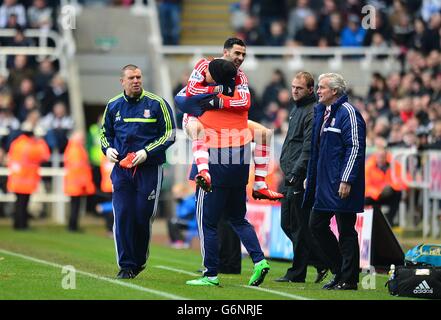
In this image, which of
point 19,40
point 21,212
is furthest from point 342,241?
point 19,40

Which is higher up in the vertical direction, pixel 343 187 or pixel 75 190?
pixel 343 187

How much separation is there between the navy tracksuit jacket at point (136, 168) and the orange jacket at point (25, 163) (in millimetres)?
11039

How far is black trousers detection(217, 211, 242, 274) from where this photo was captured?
1586 centimetres

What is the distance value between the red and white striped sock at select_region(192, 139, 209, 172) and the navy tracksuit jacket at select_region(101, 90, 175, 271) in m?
0.84

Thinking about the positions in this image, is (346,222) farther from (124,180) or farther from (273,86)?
(273,86)

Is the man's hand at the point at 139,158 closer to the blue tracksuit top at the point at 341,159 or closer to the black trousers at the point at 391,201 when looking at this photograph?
the blue tracksuit top at the point at 341,159

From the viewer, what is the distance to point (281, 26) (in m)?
31.4

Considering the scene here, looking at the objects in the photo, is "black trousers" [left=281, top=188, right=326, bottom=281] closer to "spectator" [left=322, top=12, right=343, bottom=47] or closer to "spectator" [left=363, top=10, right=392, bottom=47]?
"spectator" [left=363, top=10, right=392, bottom=47]

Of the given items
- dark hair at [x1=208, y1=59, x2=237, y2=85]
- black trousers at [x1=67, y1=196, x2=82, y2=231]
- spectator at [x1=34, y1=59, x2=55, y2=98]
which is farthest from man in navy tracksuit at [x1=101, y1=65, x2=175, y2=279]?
spectator at [x1=34, y1=59, x2=55, y2=98]

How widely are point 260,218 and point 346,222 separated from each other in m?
6.34

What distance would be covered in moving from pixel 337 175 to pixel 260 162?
1050 millimetres

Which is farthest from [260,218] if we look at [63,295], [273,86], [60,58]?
[60,58]

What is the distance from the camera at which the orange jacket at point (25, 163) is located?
81.9ft

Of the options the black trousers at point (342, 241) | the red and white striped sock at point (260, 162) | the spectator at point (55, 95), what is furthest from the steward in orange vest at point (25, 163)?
the black trousers at point (342, 241)
